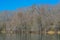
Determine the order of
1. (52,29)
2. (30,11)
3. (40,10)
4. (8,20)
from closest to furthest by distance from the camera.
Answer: (52,29) → (40,10) → (30,11) → (8,20)

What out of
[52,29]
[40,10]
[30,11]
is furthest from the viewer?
[30,11]

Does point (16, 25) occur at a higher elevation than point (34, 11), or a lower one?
lower

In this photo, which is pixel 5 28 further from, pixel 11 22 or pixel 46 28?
pixel 46 28

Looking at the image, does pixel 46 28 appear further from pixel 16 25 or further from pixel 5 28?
pixel 5 28

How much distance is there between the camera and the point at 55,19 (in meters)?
58.7

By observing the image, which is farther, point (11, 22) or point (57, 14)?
point (11, 22)

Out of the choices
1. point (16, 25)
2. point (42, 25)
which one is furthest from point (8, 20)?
point (42, 25)

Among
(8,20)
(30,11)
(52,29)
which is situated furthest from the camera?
(8,20)

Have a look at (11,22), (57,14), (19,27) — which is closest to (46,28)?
(57,14)

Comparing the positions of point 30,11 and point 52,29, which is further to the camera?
point 30,11

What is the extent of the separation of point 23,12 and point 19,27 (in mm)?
7160

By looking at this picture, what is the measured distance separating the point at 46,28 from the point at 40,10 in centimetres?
838

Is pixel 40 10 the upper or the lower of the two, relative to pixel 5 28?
upper

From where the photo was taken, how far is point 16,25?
65.9 m
